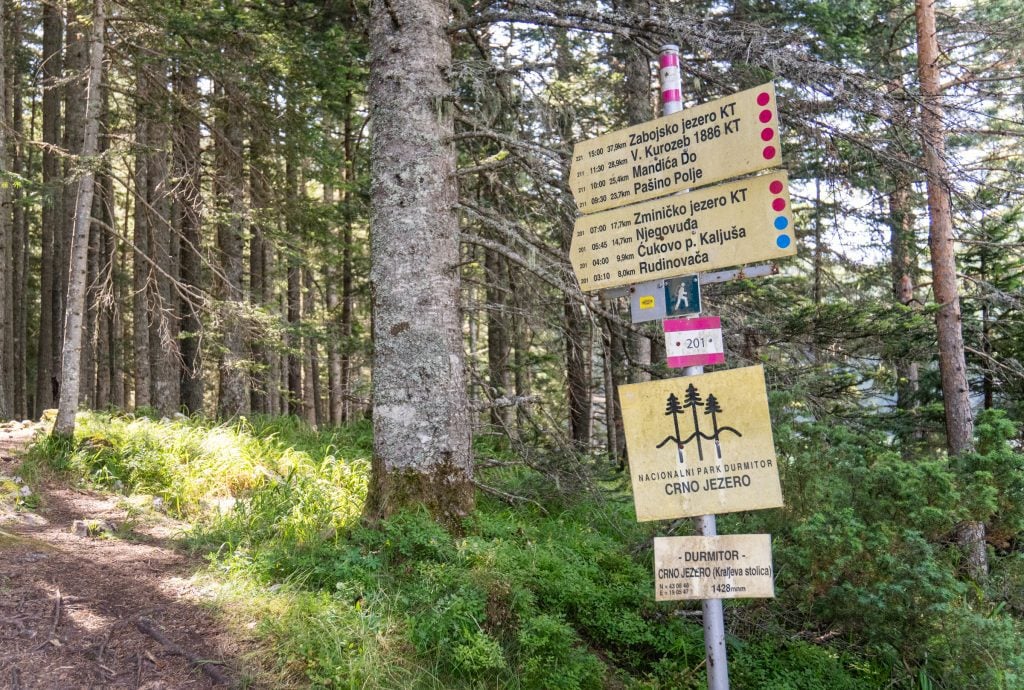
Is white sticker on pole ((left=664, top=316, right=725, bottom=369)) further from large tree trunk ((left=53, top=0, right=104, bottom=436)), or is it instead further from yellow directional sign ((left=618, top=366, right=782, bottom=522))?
large tree trunk ((left=53, top=0, right=104, bottom=436))

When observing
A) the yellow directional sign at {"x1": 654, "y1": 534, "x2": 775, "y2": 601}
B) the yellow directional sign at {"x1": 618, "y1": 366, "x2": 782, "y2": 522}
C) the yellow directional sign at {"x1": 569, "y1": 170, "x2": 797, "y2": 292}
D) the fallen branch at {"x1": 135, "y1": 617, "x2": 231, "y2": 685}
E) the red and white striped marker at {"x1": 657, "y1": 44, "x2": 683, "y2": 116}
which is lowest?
the fallen branch at {"x1": 135, "y1": 617, "x2": 231, "y2": 685}

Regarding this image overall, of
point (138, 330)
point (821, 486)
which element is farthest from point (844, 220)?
point (138, 330)

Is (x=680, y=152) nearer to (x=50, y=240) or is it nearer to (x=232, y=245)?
(x=232, y=245)

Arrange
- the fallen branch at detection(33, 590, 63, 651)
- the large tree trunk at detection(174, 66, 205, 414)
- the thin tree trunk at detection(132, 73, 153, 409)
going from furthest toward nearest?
the thin tree trunk at detection(132, 73, 153, 409)
the large tree trunk at detection(174, 66, 205, 414)
the fallen branch at detection(33, 590, 63, 651)

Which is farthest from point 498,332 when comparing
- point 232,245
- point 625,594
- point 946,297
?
point 625,594

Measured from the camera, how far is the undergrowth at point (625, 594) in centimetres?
398

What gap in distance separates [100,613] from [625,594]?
133 inches

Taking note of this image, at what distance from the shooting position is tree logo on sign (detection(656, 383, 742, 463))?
3252 millimetres

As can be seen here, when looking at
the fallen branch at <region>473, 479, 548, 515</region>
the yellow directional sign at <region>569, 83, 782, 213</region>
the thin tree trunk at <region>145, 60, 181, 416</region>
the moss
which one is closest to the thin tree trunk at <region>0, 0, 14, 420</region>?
the thin tree trunk at <region>145, 60, 181, 416</region>

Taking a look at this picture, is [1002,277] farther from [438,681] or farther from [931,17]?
[438,681]

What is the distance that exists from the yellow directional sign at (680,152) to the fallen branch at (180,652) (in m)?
3.17

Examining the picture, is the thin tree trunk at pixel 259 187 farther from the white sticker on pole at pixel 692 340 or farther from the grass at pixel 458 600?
the white sticker on pole at pixel 692 340

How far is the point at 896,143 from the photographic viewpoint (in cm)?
452

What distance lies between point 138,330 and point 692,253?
13461mm
